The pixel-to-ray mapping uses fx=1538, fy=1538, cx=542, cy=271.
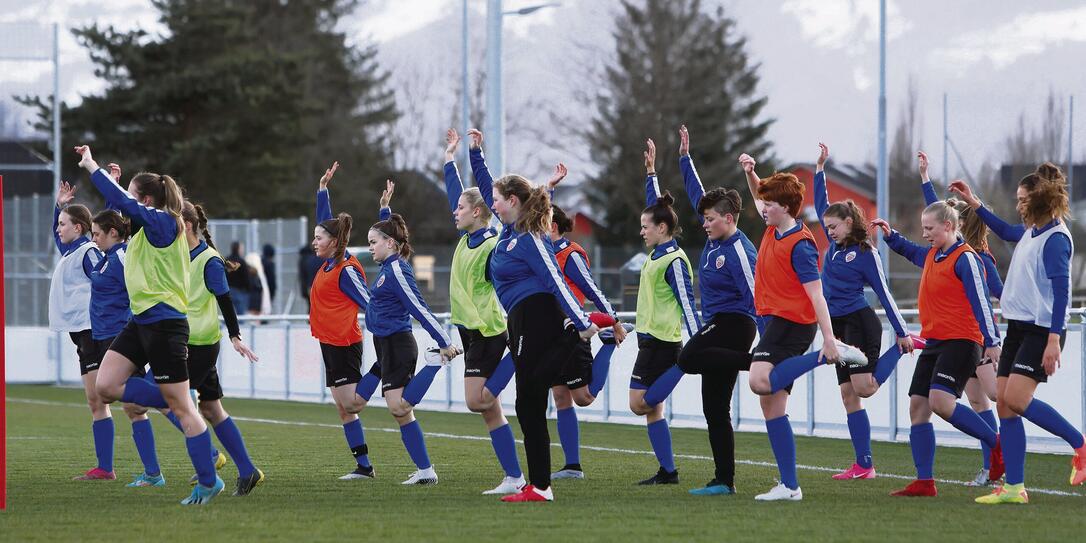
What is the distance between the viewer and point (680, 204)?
47188 mm

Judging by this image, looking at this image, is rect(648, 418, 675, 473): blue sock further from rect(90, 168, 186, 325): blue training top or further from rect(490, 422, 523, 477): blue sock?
rect(90, 168, 186, 325): blue training top

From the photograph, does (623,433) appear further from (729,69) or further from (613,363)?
(729,69)

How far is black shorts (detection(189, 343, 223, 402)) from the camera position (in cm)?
919

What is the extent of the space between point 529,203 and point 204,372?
2.43 m

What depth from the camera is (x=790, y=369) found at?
8211 millimetres

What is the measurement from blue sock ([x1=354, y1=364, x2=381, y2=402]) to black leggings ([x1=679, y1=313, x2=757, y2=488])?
2348mm

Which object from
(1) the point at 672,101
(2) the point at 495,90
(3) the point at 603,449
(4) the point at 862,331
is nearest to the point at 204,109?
(1) the point at 672,101

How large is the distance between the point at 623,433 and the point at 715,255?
6.13 meters

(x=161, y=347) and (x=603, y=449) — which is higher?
(x=161, y=347)

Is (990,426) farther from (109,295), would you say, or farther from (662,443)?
(109,295)

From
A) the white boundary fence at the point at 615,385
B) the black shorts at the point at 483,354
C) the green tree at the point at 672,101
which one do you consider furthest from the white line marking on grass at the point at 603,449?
the green tree at the point at 672,101

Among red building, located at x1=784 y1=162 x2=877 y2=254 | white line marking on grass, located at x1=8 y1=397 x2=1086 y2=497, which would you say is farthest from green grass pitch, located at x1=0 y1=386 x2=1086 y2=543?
red building, located at x1=784 y1=162 x2=877 y2=254

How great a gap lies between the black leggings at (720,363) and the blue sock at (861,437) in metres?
1.76

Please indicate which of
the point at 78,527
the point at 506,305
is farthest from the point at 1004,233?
the point at 78,527
